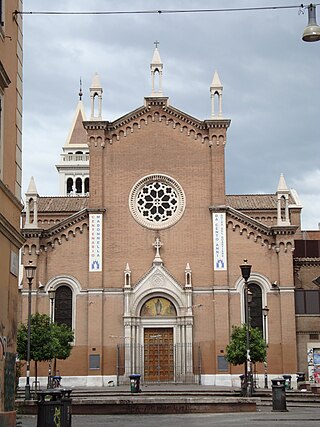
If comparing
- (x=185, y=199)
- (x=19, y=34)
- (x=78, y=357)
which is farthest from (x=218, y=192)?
(x=19, y=34)

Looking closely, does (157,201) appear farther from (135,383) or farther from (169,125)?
(135,383)

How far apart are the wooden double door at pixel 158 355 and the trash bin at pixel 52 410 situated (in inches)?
1096

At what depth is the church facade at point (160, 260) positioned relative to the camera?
47219 millimetres

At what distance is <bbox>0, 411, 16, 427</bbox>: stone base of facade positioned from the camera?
18.1 m

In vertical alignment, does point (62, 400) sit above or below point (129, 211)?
below

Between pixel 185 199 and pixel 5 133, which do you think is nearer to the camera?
pixel 5 133

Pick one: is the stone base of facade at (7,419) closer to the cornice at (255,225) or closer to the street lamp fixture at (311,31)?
the street lamp fixture at (311,31)

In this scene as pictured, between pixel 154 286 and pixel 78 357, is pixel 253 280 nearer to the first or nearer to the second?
pixel 154 286

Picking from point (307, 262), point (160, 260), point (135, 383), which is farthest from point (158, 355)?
point (307, 262)

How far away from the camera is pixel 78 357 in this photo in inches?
1864

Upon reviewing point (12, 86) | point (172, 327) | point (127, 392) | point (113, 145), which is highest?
point (113, 145)

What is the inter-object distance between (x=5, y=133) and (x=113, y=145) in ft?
98.9

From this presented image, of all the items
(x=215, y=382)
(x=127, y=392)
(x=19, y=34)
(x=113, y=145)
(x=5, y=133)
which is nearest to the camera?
(x=5, y=133)

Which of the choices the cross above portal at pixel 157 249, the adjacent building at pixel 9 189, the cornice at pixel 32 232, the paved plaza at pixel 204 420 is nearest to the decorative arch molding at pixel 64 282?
the cornice at pixel 32 232
